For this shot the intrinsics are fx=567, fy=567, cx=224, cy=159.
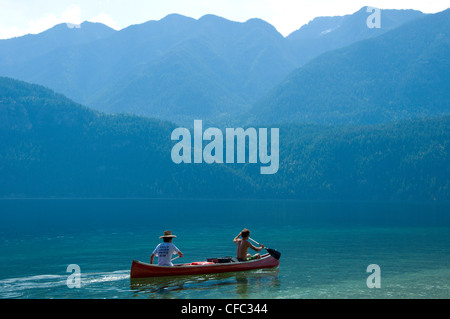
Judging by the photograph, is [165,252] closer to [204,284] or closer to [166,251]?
[166,251]

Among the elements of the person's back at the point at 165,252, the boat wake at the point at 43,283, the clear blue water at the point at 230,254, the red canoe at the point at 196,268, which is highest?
the person's back at the point at 165,252

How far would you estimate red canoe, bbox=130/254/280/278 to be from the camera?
113ft

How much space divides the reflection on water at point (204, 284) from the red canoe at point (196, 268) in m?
0.30

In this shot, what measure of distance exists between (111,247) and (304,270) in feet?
80.3

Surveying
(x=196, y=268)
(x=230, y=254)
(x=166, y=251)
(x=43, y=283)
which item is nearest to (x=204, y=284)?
(x=196, y=268)

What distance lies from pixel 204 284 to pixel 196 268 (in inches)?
60.5

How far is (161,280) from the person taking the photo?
35094 millimetres

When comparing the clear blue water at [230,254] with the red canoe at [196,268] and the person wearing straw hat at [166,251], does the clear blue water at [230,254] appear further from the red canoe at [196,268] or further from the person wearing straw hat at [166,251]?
the person wearing straw hat at [166,251]

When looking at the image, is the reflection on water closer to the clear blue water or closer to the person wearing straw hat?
the clear blue water

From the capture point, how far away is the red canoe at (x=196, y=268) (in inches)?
1359

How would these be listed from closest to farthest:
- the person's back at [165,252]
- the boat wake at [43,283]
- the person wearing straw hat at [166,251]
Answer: the boat wake at [43,283], the person wearing straw hat at [166,251], the person's back at [165,252]

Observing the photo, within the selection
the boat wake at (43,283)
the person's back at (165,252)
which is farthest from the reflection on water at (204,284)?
the boat wake at (43,283)
